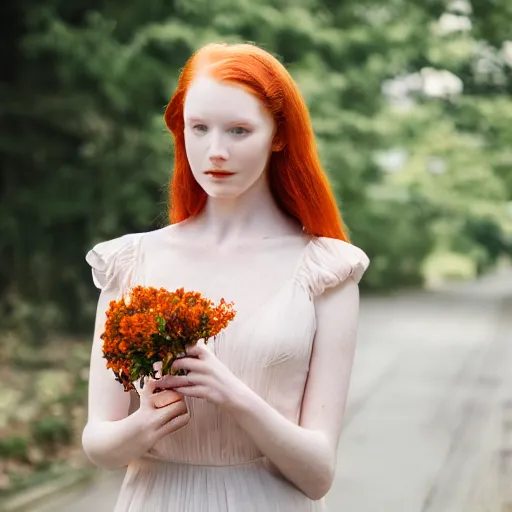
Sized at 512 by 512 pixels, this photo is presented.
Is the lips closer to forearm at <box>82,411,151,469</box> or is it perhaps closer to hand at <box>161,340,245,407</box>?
hand at <box>161,340,245,407</box>

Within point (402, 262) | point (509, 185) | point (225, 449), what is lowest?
point (402, 262)

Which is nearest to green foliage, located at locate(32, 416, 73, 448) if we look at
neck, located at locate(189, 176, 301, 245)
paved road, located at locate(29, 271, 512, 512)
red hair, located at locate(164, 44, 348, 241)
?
paved road, located at locate(29, 271, 512, 512)

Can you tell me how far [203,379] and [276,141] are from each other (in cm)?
49

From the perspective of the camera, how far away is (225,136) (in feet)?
5.49

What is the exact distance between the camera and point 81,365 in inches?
342

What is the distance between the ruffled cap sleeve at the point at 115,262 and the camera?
1.75 metres

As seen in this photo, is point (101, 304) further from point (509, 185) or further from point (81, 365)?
point (509, 185)

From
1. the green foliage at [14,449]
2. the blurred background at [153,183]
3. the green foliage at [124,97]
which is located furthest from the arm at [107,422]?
the green foliage at [124,97]

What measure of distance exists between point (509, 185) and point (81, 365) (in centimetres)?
956

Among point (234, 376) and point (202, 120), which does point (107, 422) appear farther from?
point (202, 120)

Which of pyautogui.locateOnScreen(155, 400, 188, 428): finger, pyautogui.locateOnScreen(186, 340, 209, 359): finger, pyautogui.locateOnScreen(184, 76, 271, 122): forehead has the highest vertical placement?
pyautogui.locateOnScreen(184, 76, 271, 122): forehead

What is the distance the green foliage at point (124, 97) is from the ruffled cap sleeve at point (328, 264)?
565 centimetres

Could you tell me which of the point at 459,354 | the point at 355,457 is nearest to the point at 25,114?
the point at 355,457

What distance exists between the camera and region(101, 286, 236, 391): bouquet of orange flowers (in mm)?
1478
